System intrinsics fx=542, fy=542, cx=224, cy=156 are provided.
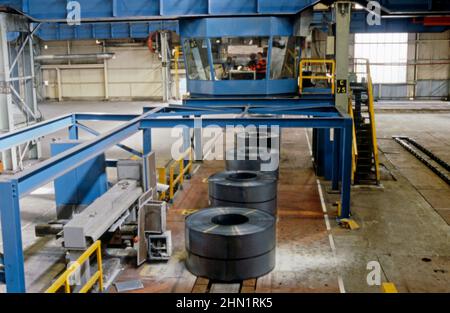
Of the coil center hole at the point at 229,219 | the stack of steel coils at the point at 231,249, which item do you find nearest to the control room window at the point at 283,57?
the coil center hole at the point at 229,219

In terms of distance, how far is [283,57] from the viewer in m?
19.1

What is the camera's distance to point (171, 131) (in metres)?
28.1

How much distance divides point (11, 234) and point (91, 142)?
288cm

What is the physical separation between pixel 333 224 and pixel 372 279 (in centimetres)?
315

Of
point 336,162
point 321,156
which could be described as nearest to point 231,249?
point 336,162

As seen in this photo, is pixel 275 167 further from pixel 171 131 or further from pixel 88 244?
pixel 171 131

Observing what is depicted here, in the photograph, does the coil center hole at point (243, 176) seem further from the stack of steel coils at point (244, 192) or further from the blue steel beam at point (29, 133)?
the blue steel beam at point (29, 133)

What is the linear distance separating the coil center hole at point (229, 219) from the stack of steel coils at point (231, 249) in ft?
0.98

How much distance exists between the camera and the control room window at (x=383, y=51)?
129 feet

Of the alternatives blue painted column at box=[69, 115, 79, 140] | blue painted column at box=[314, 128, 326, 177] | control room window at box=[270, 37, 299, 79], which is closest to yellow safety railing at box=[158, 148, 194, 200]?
blue painted column at box=[69, 115, 79, 140]

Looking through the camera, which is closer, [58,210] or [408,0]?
[58,210]

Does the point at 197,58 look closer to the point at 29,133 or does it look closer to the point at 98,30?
the point at 29,133

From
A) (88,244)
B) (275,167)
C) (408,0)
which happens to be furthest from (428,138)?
(88,244)
